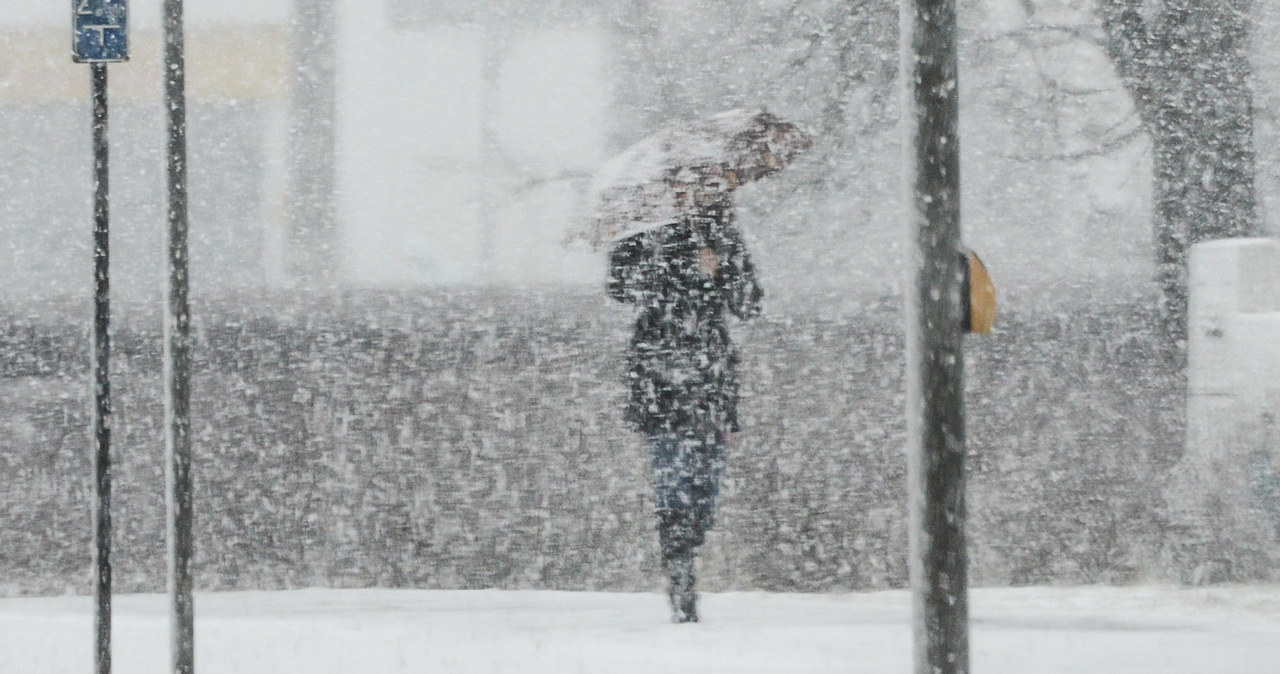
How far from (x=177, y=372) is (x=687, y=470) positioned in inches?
73.1

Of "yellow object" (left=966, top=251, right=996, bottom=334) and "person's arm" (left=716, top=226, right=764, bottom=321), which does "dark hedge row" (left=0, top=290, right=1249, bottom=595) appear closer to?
"person's arm" (left=716, top=226, right=764, bottom=321)

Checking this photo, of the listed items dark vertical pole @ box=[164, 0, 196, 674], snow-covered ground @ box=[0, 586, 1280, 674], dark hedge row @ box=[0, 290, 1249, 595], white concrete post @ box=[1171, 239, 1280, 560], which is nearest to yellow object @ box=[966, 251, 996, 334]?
snow-covered ground @ box=[0, 586, 1280, 674]

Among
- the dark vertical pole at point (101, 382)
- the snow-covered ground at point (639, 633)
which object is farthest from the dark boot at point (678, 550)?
the dark vertical pole at point (101, 382)

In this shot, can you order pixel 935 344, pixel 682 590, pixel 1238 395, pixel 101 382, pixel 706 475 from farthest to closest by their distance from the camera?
pixel 1238 395, pixel 682 590, pixel 706 475, pixel 101 382, pixel 935 344

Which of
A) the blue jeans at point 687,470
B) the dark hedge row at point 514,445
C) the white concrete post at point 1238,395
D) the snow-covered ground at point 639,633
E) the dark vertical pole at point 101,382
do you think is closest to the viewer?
the dark vertical pole at point 101,382

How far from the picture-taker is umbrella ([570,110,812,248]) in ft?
19.3

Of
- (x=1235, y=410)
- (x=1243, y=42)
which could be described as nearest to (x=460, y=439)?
(x=1235, y=410)

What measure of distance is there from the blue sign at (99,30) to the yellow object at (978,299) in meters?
2.72

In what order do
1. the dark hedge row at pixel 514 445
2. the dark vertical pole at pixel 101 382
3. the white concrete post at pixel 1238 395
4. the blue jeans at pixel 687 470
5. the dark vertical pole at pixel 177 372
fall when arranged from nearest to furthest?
the dark vertical pole at pixel 177 372 < the dark vertical pole at pixel 101 382 < the blue jeans at pixel 687 470 < the white concrete post at pixel 1238 395 < the dark hedge row at pixel 514 445

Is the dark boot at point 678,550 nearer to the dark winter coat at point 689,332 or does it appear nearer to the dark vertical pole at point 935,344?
the dark winter coat at point 689,332

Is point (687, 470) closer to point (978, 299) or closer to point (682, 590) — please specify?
point (682, 590)

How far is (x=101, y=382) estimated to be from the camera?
16.0 ft

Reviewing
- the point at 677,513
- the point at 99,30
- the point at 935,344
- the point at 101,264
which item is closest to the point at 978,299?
the point at 935,344

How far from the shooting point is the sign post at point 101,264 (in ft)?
15.9
